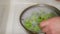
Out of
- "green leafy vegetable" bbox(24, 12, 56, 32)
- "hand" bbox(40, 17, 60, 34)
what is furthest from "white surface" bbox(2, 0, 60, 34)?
"hand" bbox(40, 17, 60, 34)

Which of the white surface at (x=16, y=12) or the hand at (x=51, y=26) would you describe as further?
the white surface at (x=16, y=12)

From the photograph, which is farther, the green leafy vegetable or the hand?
the green leafy vegetable

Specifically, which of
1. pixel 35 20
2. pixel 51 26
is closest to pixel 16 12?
pixel 35 20

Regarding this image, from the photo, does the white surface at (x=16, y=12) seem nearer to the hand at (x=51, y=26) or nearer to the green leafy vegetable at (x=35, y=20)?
the green leafy vegetable at (x=35, y=20)

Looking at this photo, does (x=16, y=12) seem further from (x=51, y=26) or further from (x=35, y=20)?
(x=51, y=26)

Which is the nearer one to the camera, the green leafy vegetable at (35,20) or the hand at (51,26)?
the hand at (51,26)

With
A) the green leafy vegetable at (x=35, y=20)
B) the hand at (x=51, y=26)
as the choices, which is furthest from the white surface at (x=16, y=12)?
the hand at (x=51, y=26)

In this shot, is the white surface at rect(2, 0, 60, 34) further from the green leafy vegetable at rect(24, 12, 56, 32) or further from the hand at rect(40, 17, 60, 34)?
the hand at rect(40, 17, 60, 34)

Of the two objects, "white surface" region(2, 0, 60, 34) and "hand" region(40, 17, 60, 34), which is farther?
"white surface" region(2, 0, 60, 34)
